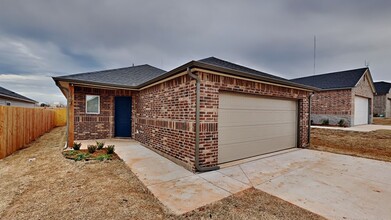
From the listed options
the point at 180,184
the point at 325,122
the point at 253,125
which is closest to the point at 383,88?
the point at 325,122

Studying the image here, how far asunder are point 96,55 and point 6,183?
10.1 meters

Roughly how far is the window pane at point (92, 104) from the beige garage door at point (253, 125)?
6.89 m

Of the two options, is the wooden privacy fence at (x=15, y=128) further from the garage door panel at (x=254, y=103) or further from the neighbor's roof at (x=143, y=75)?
the garage door panel at (x=254, y=103)

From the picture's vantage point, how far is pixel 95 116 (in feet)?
28.0

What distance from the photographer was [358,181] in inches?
146

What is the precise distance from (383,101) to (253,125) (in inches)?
1410

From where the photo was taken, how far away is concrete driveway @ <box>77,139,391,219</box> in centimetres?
272

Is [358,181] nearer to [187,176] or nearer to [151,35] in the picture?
[187,176]

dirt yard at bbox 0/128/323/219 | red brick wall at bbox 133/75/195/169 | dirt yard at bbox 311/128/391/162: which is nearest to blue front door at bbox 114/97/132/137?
red brick wall at bbox 133/75/195/169

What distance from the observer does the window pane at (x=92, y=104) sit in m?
8.48

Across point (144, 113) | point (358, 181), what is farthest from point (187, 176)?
point (144, 113)

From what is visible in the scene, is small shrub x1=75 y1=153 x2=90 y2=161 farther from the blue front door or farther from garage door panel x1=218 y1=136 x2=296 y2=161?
garage door panel x1=218 y1=136 x2=296 y2=161

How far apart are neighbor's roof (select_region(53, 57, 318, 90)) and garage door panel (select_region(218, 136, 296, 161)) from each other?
212 cm

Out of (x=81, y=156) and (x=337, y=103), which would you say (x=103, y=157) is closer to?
(x=81, y=156)
